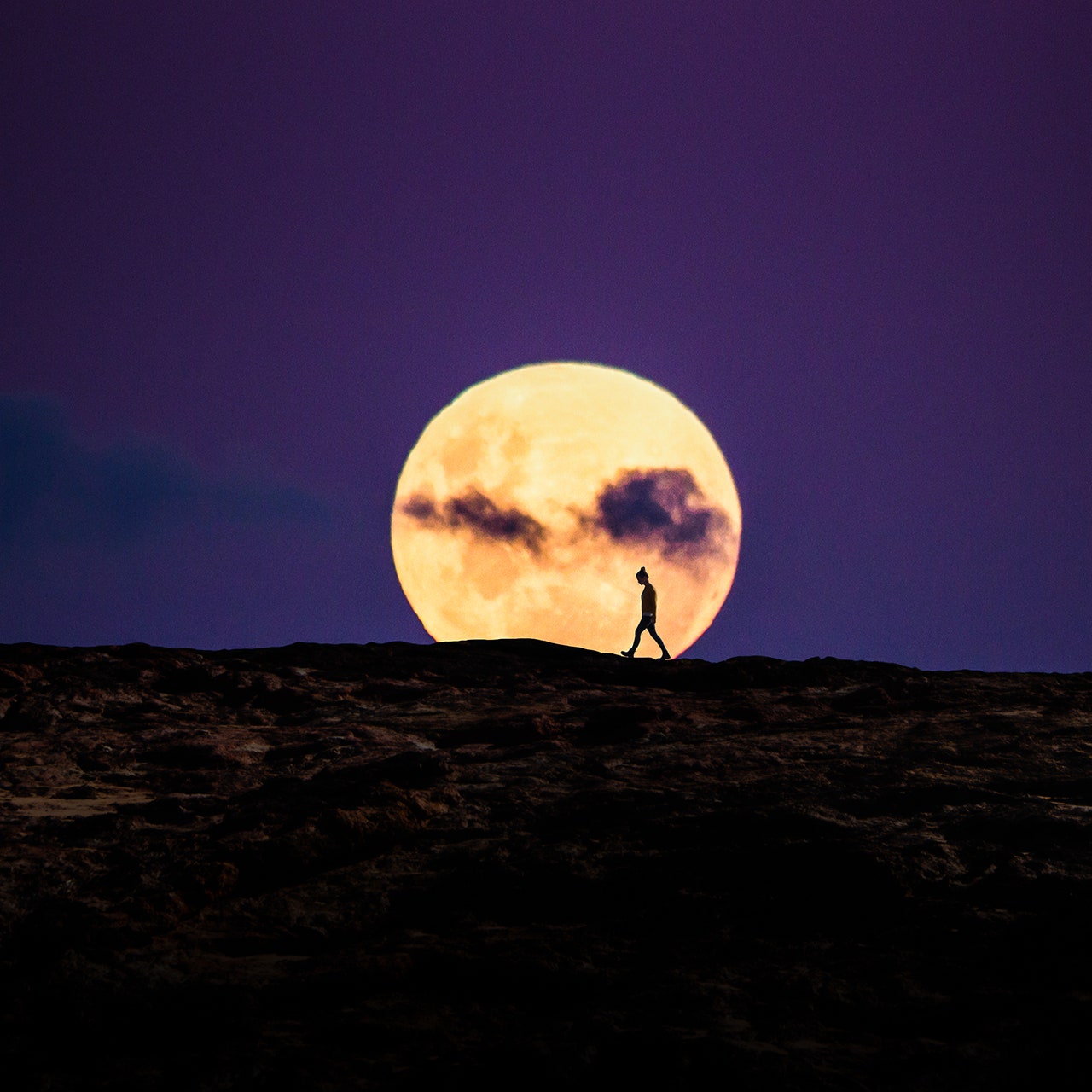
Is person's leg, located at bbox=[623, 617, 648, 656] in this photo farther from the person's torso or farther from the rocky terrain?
the rocky terrain

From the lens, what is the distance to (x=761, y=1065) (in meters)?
4.64

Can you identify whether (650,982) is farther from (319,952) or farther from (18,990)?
(18,990)

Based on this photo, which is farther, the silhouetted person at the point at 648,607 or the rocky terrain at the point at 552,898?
the silhouetted person at the point at 648,607

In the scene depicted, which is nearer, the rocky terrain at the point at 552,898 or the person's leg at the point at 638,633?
the rocky terrain at the point at 552,898

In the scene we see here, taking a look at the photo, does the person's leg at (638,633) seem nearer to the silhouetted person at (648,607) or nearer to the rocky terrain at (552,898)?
the silhouetted person at (648,607)

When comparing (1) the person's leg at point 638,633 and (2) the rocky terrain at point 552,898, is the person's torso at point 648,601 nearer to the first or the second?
(1) the person's leg at point 638,633

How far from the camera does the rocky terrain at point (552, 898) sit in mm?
4887

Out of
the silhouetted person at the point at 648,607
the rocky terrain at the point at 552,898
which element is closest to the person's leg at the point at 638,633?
the silhouetted person at the point at 648,607

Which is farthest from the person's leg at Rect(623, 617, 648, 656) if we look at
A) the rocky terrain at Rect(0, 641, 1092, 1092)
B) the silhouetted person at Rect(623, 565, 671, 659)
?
the rocky terrain at Rect(0, 641, 1092, 1092)

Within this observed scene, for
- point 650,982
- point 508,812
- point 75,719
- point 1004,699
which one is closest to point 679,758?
point 508,812

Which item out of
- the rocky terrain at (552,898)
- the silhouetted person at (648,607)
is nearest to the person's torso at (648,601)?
the silhouetted person at (648,607)

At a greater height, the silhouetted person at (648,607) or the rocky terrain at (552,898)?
the silhouetted person at (648,607)

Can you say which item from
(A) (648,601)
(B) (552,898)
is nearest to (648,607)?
(A) (648,601)

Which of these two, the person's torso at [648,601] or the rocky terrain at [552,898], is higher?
the person's torso at [648,601]
